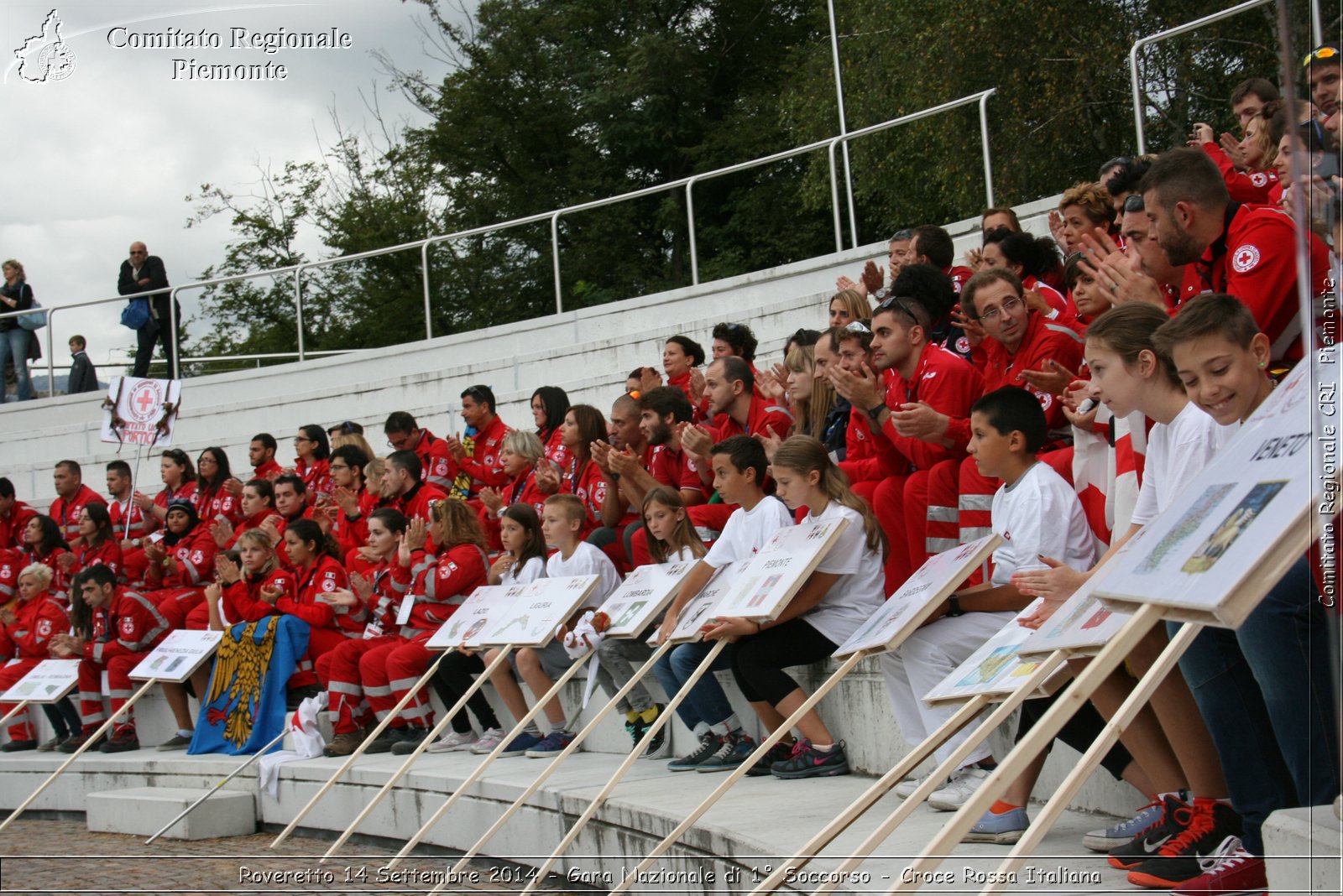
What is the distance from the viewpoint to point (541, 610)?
290 inches

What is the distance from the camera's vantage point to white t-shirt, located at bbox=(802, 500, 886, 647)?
5969 millimetres

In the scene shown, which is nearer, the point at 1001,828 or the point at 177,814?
the point at 1001,828

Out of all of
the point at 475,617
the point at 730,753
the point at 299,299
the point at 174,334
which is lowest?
the point at 730,753

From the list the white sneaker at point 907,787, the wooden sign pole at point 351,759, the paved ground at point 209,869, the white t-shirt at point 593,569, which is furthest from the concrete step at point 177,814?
the white sneaker at point 907,787

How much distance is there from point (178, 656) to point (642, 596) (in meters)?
4.58

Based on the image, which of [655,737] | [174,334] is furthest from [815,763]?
[174,334]

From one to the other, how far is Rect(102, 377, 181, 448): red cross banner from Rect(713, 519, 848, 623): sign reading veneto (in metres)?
8.77

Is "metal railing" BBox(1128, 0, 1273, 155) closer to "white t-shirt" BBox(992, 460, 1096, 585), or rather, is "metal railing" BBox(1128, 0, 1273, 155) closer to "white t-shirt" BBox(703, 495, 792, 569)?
"white t-shirt" BBox(703, 495, 792, 569)

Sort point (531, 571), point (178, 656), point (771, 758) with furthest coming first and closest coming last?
1. point (178, 656)
2. point (531, 571)
3. point (771, 758)

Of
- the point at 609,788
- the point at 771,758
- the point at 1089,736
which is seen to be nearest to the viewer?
the point at 1089,736

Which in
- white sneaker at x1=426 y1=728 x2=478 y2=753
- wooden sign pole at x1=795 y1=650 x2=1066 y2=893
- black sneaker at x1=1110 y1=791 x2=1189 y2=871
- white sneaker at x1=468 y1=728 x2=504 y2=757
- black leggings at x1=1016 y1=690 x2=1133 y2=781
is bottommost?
white sneaker at x1=426 y1=728 x2=478 y2=753

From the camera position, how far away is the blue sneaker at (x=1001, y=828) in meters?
4.19

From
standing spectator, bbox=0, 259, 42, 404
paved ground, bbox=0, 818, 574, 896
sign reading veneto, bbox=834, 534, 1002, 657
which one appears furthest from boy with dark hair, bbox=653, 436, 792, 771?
standing spectator, bbox=0, 259, 42, 404

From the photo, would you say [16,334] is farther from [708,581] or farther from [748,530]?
[748,530]
